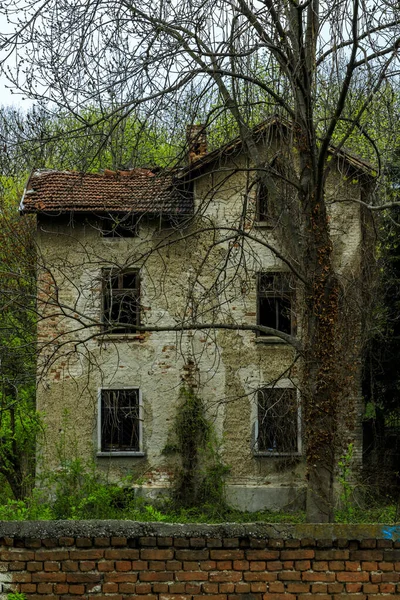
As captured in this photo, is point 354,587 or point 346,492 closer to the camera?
point 354,587

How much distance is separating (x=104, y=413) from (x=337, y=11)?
15.5m

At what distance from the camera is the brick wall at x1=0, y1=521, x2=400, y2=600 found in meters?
6.73

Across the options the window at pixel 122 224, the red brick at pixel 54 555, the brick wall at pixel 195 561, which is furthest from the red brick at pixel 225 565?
the window at pixel 122 224

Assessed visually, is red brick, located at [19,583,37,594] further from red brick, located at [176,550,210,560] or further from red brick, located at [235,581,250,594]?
red brick, located at [235,581,250,594]

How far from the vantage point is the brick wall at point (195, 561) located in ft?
22.1

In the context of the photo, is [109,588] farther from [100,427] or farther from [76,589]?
[100,427]

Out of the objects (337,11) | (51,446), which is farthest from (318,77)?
(51,446)

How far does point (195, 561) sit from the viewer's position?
675 cm

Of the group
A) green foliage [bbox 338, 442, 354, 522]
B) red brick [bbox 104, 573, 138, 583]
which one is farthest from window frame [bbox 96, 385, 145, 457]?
red brick [bbox 104, 573, 138, 583]

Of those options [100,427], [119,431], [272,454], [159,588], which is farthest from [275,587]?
[119,431]

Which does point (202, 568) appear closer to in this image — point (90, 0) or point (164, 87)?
point (164, 87)

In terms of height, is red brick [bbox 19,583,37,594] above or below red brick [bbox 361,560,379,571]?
below

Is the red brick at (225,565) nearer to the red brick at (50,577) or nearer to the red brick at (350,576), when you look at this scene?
the red brick at (350,576)

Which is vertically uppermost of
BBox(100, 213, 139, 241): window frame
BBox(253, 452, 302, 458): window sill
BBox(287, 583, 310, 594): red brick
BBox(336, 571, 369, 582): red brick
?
BBox(100, 213, 139, 241): window frame
